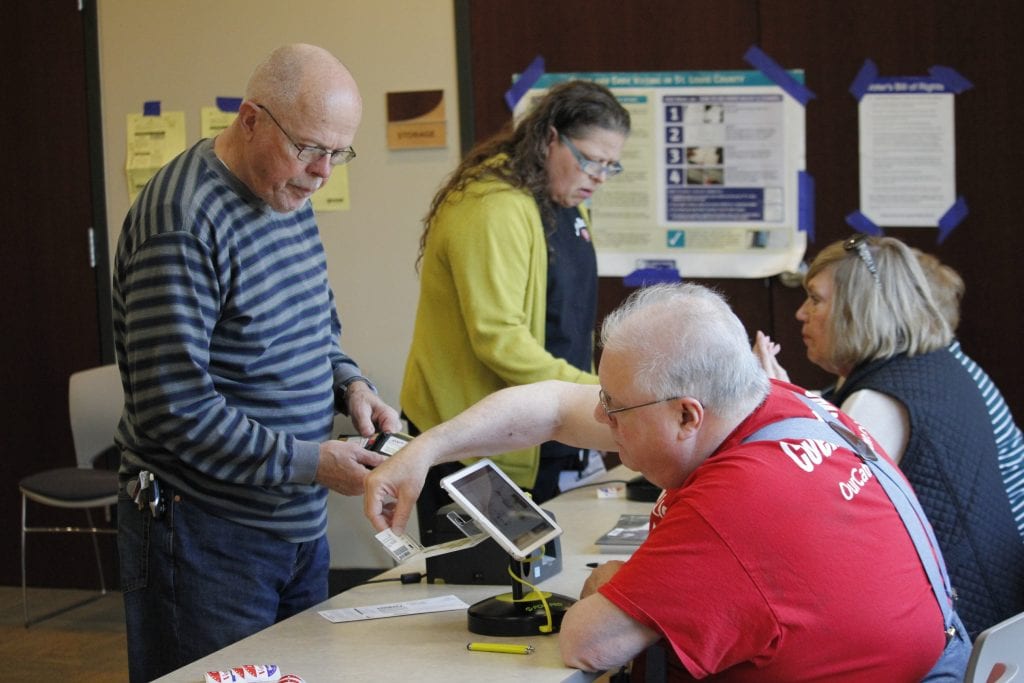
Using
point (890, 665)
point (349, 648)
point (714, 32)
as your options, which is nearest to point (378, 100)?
point (714, 32)

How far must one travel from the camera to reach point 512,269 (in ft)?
9.53

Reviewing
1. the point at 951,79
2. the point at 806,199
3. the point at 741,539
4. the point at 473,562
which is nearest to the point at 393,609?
the point at 473,562

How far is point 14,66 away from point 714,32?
2720 millimetres

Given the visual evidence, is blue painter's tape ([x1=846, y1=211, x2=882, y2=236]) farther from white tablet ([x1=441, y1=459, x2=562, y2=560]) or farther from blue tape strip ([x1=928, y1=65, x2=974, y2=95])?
white tablet ([x1=441, y1=459, x2=562, y2=560])

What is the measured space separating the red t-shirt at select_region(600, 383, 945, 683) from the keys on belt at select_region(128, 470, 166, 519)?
2.92 feet

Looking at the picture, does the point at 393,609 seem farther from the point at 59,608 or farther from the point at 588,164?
the point at 59,608

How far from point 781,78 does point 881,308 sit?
1725mm

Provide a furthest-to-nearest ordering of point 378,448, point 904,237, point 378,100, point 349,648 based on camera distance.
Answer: point 378,100
point 904,237
point 378,448
point 349,648

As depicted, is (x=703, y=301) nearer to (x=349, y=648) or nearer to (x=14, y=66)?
(x=349, y=648)

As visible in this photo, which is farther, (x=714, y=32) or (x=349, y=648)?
(x=714, y=32)

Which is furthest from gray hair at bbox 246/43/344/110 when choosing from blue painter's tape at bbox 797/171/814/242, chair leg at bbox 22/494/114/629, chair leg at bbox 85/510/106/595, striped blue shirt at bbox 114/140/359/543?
chair leg at bbox 85/510/106/595

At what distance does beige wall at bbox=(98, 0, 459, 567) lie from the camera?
4.49m

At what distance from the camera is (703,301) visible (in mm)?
1734

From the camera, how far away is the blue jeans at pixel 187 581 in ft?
7.13
